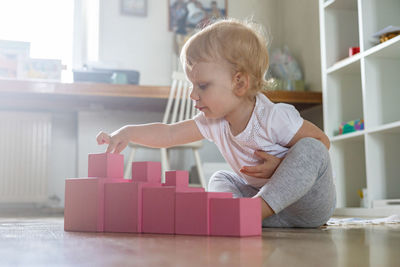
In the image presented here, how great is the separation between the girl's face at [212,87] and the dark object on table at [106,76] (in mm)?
1736

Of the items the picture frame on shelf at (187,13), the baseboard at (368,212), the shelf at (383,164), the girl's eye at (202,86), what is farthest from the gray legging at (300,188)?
the picture frame on shelf at (187,13)

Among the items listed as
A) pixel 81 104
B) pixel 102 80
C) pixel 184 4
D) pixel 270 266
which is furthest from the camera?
pixel 184 4

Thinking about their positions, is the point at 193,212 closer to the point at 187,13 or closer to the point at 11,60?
the point at 11,60

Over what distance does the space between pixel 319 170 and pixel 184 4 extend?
8.80 feet

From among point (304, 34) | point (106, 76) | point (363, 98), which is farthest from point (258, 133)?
point (304, 34)

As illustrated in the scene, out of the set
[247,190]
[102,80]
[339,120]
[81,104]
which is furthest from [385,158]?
[81,104]

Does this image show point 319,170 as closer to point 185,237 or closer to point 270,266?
point 185,237

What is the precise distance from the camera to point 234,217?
82 centimetres

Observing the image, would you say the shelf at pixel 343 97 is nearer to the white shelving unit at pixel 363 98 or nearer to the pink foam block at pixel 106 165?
the white shelving unit at pixel 363 98

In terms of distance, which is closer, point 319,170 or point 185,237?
point 185,237

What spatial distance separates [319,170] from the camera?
1.05 metres

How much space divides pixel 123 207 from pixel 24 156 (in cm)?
242

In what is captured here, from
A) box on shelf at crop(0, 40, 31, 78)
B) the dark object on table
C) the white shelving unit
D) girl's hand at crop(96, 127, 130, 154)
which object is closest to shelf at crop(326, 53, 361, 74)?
the white shelving unit

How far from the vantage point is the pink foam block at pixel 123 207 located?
908mm
